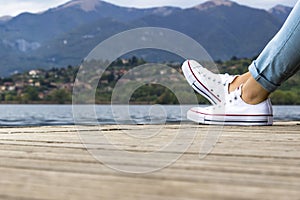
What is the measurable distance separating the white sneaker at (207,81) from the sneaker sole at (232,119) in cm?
8

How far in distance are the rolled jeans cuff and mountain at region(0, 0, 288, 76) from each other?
88.2 feet

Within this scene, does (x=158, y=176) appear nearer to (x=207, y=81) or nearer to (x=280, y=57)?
(x=280, y=57)

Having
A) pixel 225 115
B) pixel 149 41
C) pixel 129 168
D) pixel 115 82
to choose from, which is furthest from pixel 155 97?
pixel 129 168

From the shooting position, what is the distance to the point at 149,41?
106 cm

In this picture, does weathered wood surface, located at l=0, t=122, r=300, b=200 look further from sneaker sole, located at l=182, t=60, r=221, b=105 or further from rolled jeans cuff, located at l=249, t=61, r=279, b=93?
sneaker sole, located at l=182, t=60, r=221, b=105

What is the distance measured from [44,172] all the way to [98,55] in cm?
33

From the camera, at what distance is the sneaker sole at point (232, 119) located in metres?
1.83

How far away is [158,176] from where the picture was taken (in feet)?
2.23

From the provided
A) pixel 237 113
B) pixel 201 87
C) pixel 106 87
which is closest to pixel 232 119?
pixel 237 113

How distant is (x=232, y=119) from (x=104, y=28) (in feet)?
134

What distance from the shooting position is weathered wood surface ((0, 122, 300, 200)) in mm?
561

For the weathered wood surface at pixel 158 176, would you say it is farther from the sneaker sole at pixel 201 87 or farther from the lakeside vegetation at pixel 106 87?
the sneaker sole at pixel 201 87

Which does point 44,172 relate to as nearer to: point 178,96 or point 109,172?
point 109,172

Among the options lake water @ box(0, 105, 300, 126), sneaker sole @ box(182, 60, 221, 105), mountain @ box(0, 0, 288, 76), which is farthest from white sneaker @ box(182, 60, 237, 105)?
mountain @ box(0, 0, 288, 76)
